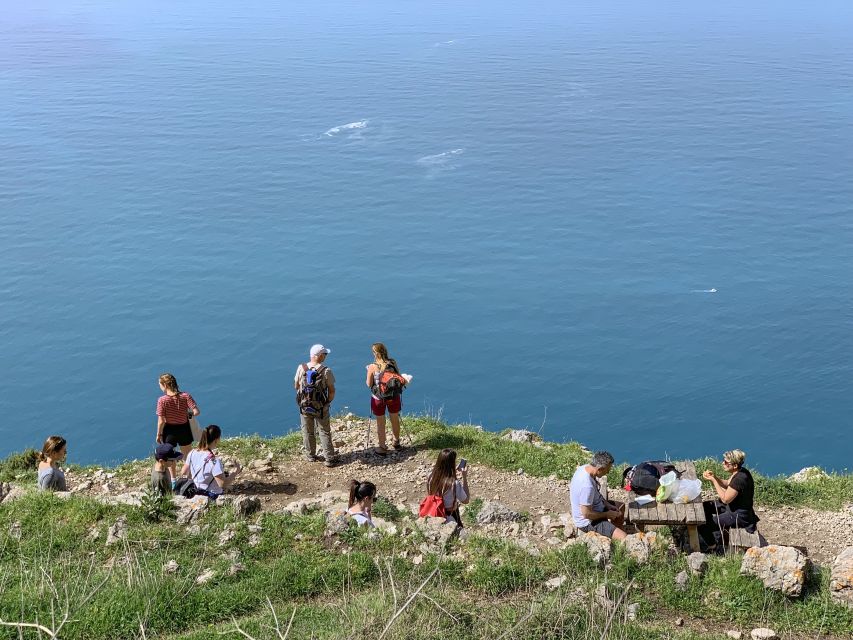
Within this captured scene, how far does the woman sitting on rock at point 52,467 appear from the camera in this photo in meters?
14.6

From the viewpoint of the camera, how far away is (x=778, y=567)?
449 inches

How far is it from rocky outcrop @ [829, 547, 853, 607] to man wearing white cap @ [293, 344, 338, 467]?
8424 mm

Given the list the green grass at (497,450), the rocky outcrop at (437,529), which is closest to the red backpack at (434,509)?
the rocky outcrop at (437,529)

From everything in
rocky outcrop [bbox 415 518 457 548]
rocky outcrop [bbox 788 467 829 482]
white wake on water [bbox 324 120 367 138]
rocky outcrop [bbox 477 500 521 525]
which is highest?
white wake on water [bbox 324 120 367 138]

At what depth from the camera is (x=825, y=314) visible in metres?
47.1

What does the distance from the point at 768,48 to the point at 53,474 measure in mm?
126716

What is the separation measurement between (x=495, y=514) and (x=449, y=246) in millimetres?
44308

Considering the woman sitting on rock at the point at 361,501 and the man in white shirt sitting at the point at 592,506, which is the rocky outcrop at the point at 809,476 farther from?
the woman sitting on rock at the point at 361,501

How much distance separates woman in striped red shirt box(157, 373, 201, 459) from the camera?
50.9ft

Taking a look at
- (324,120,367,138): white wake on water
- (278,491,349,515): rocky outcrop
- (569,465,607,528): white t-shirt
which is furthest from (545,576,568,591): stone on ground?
(324,120,367,138): white wake on water

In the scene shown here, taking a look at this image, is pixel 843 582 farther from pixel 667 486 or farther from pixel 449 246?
pixel 449 246

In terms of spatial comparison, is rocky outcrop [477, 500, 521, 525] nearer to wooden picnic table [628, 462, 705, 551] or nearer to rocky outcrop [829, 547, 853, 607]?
wooden picnic table [628, 462, 705, 551]

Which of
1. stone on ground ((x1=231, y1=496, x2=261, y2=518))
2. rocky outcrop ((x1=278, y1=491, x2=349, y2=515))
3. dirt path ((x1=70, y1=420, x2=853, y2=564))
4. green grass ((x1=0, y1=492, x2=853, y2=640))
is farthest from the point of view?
dirt path ((x1=70, y1=420, x2=853, y2=564))

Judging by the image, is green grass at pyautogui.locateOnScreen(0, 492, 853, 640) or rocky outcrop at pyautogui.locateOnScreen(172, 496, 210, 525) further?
rocky outcrop at pyautogui.locateOnScreen(172, 496, 210, 525)
